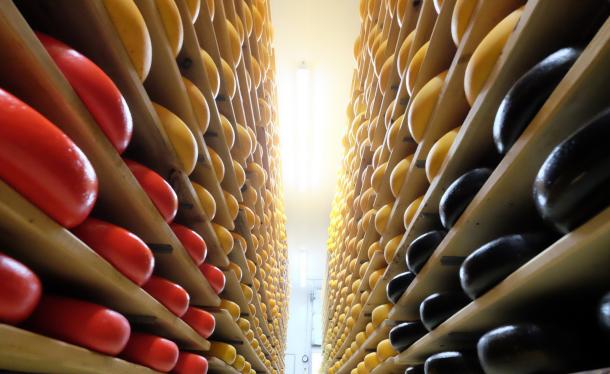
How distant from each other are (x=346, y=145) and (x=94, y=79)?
3204 mm

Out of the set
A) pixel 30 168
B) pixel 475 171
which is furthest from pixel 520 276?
pixel 30 168

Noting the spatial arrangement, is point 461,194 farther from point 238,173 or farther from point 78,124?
point 238,173

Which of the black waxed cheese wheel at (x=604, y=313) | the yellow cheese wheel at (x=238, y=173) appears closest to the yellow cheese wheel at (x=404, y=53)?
the yellow cheese wheel at (x=238, y=173)

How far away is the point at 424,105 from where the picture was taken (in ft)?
4.68

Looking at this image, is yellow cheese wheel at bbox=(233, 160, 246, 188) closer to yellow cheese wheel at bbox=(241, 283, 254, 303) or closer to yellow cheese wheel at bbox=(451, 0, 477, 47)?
yellow cheese wheel at bbox=(241, 283, 254, 303)

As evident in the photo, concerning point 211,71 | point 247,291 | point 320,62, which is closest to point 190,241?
point 211,71

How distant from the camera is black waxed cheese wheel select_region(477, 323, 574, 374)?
0.83 m

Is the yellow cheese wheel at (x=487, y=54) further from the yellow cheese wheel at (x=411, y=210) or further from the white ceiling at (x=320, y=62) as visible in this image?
the white ceiling at (x=320, y=62)

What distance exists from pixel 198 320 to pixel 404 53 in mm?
1320

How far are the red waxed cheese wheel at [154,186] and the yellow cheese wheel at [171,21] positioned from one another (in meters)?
0.33

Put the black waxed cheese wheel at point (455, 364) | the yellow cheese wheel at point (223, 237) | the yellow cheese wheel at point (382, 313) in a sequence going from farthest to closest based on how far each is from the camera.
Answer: the yellow cheese wheel at point (382, 313) < the yellow cheese wheel at point (223, 237) < the black waxed cheese wheel at point (455, 364)

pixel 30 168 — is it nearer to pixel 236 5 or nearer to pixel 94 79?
pixel 94 79

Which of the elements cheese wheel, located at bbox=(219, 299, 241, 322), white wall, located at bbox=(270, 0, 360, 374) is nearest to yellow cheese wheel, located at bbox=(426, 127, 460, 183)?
cheese wheel, located at bbox=(219, 299, 241, 322)

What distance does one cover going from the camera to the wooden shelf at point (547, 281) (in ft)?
2.28
